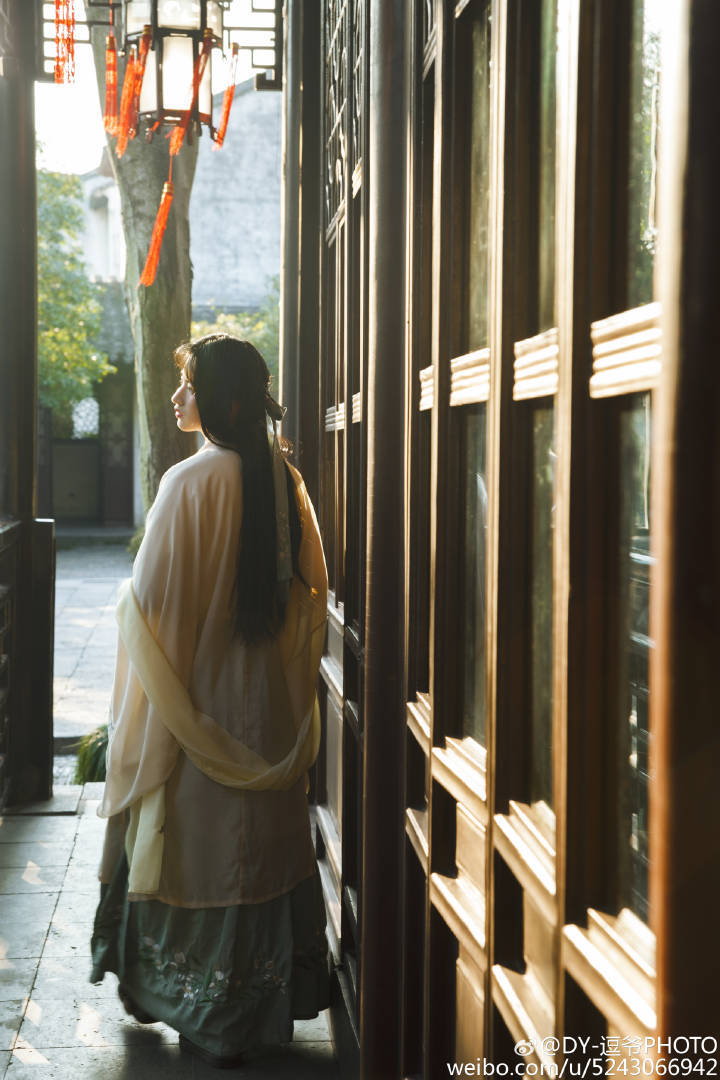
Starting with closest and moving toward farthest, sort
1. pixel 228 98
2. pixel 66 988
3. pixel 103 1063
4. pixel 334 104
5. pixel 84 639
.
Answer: pixel 103 1063 < pixel 66 988 < pixel 334 104 < pixel 228 98 < pixel 84 639

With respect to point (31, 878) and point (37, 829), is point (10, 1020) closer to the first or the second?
point (31, 878)

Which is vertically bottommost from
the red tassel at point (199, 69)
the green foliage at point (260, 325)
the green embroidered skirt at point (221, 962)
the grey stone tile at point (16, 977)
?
the grey stone tile at point (16, 977)

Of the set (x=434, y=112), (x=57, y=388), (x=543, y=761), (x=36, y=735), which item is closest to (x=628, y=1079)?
(x=543, y=761)

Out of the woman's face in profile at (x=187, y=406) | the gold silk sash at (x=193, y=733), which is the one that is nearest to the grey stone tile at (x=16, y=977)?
the gold silk sash at (x=193, y=733)

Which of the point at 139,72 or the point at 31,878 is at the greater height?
the point at 139,72

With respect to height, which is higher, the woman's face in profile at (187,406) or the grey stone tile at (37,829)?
the woman's face in profile at (187,406)

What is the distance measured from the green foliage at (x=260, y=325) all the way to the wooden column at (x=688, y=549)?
25.2 meters

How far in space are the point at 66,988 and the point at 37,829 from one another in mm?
1669

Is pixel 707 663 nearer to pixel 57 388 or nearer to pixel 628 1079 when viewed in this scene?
pixel 628 1079

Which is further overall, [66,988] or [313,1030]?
[66,988]

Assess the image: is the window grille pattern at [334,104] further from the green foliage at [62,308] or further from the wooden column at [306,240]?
the green foliage at [62,308]

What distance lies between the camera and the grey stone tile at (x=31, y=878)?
4.34m

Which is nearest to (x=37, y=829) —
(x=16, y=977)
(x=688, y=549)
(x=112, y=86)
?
(x=16, y=977)

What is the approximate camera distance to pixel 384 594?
232 cm
